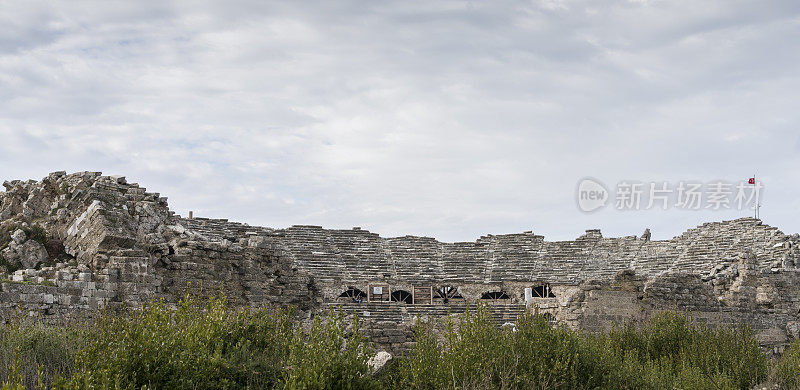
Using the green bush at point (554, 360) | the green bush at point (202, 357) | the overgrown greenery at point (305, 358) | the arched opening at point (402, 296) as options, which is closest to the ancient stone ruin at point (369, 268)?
the arched opening at point (402, 296)

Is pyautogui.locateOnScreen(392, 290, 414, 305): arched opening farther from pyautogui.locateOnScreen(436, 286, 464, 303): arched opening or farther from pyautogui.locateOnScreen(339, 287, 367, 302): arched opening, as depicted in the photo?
pyautogui.locateOnScreen(339, 287, 367, 302): arched opening

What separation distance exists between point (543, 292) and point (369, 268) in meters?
9.87

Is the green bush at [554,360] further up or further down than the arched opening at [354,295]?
further down

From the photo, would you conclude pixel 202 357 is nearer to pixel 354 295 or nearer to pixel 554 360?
pixel 554 360

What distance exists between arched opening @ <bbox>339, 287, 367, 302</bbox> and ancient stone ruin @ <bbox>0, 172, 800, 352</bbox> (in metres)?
0.15

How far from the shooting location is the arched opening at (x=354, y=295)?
3688 cm

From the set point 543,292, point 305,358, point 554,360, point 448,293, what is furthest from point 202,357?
point 543,292

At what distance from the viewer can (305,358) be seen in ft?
33.0

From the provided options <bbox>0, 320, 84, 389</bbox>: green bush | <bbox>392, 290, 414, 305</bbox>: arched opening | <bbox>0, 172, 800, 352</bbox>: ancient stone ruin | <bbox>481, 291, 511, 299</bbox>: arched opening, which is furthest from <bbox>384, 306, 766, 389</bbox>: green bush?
<bbox>481, 291, 511, 299</bbox>: arched opening

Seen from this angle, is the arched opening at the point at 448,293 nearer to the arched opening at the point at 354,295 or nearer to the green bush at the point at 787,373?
the arched opening at the point at 354,295

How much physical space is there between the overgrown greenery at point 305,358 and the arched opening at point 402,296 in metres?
23.2

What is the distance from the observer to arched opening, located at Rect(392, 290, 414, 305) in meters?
38.7

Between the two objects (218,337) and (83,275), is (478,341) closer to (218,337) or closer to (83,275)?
(218,337)

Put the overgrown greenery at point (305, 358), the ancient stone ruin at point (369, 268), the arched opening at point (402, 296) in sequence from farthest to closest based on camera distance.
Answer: the arched opening at point (402, 296)
the ancient stone ruin at point (369, 268)
the overgrown greenery at point (305, 358)
